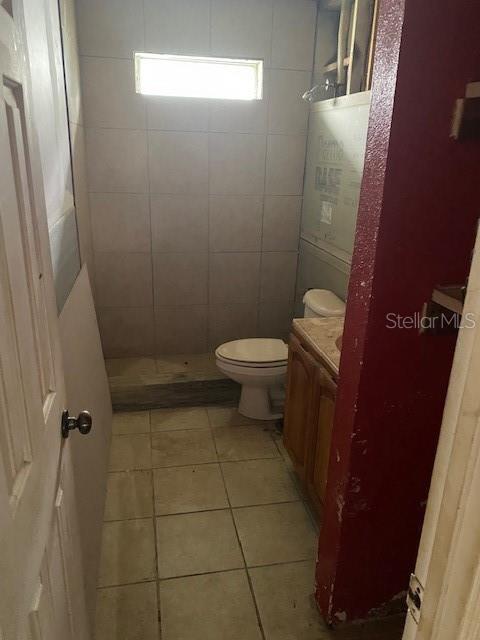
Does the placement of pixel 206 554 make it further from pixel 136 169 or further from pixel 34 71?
pixel 136 169

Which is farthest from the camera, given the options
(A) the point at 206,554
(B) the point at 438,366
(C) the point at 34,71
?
(A) the point at 206,554

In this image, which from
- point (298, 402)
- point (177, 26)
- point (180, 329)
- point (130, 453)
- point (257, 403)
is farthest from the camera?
point (180, 329)

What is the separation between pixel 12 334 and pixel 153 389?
7.30 feet

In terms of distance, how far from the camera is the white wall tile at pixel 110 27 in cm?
265

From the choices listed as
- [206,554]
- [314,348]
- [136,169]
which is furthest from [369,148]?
[136,169]

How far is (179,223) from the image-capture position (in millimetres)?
3145

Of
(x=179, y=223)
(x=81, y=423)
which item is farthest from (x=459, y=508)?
(x=179, y=223)

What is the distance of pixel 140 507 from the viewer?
216 centimetres

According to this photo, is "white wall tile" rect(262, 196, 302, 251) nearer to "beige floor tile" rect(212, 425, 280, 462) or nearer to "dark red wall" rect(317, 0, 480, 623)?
"beige floor tile" rect(212, 425, 280, 462)

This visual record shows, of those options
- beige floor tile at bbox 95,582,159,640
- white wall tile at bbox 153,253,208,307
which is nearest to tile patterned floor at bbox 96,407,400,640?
beige floor tile at bbox 95,582,159,640

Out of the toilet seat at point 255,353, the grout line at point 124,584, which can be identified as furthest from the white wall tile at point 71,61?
the grout line at point 124,584

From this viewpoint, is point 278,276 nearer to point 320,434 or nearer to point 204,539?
point 320,434

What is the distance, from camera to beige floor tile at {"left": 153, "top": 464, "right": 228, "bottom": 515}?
2.18 meters

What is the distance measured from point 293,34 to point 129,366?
237 centimetres
